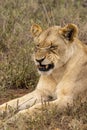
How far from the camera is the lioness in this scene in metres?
5.60

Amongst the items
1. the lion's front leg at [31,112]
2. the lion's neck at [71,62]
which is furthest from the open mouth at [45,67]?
the lion's front leg at [31,112]

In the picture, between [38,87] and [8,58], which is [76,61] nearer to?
[38,87]

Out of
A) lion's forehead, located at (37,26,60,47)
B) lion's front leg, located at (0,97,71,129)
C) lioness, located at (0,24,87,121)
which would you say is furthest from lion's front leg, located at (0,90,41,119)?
lion's forehead, located at (37,26,60,47)

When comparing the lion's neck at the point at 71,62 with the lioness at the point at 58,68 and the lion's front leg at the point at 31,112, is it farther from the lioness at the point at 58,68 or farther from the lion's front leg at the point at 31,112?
the lion's front leg at the point at 31,112

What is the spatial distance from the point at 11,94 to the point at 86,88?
102 centimetres

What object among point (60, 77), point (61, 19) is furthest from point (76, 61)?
point (61, 19)

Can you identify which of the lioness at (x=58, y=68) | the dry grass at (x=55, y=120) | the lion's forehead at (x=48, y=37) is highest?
the lion's forehead at (x=48, y=37)

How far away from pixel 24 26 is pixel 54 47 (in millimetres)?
2774

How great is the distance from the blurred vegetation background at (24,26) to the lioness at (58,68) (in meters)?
0.54

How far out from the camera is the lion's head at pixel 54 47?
5574mm

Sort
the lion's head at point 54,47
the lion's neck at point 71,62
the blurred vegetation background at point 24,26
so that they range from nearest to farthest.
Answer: the lion's head at point 54,47
the lion's neck at point 71,62
the blurred vegetation background at point 24,26

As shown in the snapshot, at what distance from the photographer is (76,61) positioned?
5.84 m

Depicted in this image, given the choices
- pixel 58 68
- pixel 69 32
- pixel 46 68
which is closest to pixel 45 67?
pixel 46 68

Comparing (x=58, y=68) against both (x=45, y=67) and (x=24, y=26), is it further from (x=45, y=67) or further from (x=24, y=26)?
(x=24, y=26)
